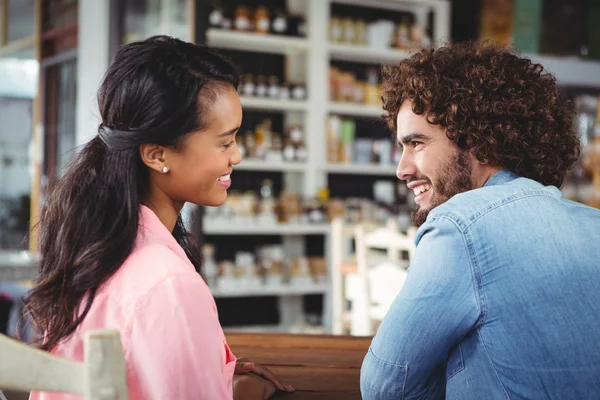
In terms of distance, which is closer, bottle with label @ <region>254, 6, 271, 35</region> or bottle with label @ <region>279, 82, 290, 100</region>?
bottle with label @ <region>254, 6, 271, 35</region>

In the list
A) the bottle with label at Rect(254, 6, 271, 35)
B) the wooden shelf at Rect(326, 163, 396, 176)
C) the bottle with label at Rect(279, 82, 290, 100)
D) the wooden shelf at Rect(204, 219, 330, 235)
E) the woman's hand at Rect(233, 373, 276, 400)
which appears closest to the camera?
the woman's hand at Rect(233, 373, 276, 400)

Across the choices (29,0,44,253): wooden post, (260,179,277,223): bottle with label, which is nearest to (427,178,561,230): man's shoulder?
(260,179,277,223): bottle with label

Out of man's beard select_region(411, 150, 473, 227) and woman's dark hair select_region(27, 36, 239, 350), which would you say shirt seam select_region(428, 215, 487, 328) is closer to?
man's beard select_region(411, 150, 473, 227)

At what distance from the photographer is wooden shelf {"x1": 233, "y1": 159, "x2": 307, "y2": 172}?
4688mm

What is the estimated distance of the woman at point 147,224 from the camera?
0.86 metres

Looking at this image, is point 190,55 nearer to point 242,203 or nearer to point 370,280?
point 370,280

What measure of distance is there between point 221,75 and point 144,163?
180 mm

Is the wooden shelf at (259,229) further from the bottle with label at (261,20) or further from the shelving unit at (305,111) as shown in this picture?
the bottle with label at (261,20)

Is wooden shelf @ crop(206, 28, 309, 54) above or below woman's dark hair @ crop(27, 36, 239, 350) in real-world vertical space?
above

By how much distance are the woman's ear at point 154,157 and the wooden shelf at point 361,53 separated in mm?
4154

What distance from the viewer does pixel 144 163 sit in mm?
1027

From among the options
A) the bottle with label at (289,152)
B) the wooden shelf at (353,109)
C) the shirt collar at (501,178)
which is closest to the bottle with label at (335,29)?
the wooden shelf at (353,109)

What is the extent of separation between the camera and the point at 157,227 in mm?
991

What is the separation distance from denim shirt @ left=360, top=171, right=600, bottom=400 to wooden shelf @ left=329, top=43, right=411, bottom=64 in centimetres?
416
